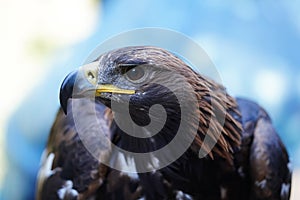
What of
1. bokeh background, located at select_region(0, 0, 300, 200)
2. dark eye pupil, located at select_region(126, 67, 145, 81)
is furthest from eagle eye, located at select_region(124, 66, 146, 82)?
bokeh background, located at select_region(0, 0, 300, 200)

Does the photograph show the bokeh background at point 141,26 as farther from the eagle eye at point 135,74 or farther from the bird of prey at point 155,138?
the eagle eye at point 135,74

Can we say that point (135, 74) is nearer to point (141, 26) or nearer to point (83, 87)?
point (83, 87)

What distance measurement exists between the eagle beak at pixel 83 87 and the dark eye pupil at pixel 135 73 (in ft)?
0.14

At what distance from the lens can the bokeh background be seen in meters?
2.86

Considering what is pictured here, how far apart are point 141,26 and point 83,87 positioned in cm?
146

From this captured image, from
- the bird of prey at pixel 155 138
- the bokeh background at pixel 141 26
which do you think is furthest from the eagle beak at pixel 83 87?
the bokeh background at pixel 141 26

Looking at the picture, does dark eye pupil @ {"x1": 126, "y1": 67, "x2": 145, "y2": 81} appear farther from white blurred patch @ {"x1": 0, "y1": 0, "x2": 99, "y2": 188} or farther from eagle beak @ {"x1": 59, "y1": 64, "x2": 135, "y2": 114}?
white blurred patch @ {"x1": 0, "y1": 0, "x2": 99, "y2": 188}

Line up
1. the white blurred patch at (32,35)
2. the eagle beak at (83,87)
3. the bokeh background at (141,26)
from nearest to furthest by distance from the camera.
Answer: the eagle beak at (83,87) < the bokeh background at (141,26) < the white blurred patch at (32,35)

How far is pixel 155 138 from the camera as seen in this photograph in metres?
1.86

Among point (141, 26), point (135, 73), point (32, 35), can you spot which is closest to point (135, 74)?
point (135, 73)

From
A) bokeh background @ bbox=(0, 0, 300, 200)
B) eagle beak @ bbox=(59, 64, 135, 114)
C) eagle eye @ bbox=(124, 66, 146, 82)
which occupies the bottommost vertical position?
bokeh background @ bbox=(0, 0, 300, 200)

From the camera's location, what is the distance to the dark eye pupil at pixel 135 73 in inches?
66.8

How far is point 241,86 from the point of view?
303cm

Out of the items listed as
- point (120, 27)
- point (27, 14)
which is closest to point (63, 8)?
point (27, 14)
